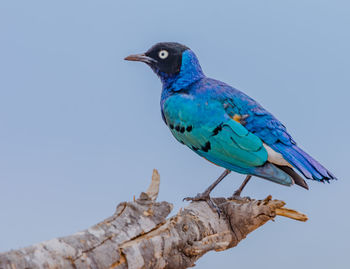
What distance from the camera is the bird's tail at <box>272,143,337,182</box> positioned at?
149 inches

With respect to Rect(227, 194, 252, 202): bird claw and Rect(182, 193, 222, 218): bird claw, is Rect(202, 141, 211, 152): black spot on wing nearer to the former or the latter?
Rect(182, 193, 222, 218): bird claw

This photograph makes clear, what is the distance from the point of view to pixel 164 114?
4441 mm

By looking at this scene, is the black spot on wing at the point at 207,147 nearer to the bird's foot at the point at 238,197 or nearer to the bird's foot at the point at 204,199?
the bird's foot at the point at 204,199

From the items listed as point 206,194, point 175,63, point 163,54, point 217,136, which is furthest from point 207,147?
point 163,54

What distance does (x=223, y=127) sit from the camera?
4078 millimetres

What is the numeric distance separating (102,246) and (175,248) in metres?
0.60

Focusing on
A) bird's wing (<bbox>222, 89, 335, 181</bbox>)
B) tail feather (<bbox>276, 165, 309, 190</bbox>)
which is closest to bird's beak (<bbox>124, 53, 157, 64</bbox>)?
bird's wing (<bbox>222, 89, 335, 181</bbox>)

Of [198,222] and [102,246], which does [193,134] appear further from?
[102,246]

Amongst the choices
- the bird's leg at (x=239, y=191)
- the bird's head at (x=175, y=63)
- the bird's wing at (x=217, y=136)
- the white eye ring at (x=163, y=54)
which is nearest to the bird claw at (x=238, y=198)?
the bird's leg at (x=239, y=191)

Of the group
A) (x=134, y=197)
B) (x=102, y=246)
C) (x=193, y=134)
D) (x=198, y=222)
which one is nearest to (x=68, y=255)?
(x=102, y=246)

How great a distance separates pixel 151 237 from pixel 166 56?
177 centimetres

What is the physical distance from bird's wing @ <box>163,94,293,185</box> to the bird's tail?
4.5 inches

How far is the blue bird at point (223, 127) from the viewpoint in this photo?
390 cm

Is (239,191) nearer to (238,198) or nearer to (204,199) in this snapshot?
(238,198)
